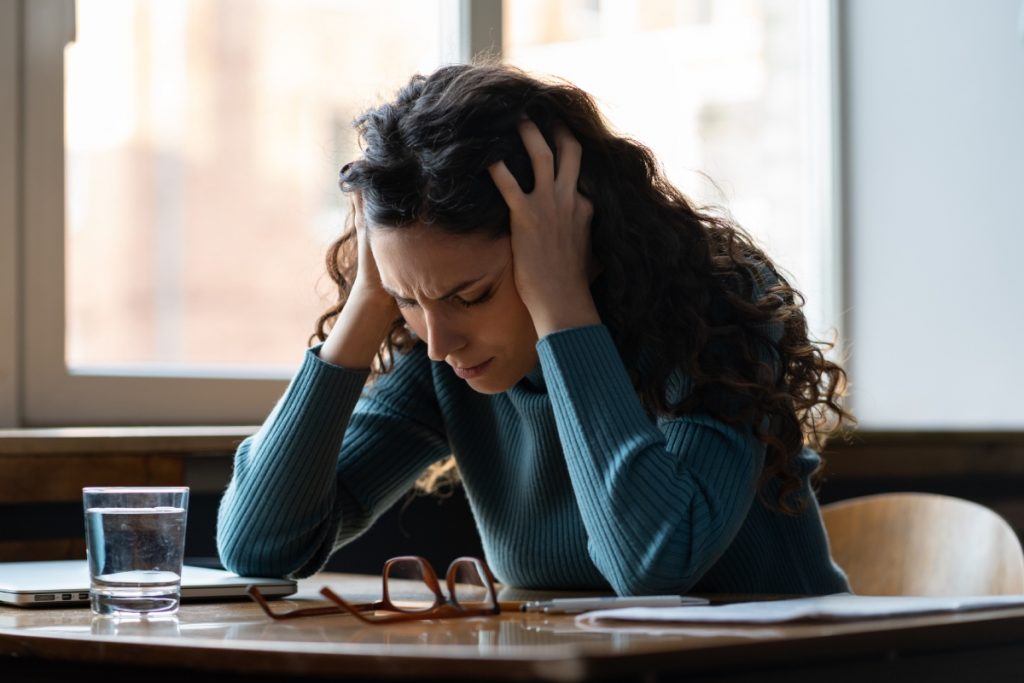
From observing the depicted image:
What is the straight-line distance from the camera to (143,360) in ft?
6.71

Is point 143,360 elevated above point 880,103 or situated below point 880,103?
below

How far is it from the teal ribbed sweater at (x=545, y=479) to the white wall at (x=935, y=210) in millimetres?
1382

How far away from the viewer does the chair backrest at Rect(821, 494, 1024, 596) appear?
5.06 ft

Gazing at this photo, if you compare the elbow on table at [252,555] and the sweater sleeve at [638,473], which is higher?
the sweater sleeve at [638,473]

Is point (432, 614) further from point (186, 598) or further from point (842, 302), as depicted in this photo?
point (842, 302)

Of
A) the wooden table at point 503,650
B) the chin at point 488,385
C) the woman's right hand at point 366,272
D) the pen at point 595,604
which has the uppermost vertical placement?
the woman's right hand at point 366,272

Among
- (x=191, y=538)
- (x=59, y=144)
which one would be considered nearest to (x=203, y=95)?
(x=59, y=144)

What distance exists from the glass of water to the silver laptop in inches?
3.3

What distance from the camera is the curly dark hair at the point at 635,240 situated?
131 cm

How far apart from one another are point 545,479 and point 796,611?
58 cm

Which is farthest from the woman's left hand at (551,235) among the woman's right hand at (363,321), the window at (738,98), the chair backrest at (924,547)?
the window at (738,98)

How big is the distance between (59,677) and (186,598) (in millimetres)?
263

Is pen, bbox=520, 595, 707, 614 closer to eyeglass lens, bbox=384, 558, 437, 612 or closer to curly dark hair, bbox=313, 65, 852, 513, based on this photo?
eyeglass lens, bbox=384, 558, 437, 612

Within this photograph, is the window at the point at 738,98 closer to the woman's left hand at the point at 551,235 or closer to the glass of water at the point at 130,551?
the woman's left hand at the point at 551,235
